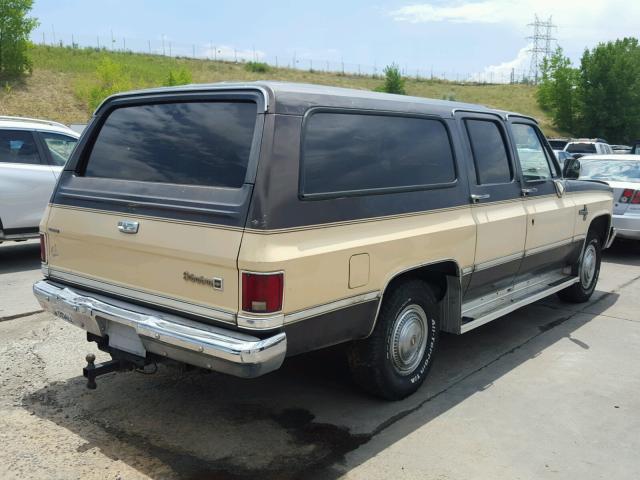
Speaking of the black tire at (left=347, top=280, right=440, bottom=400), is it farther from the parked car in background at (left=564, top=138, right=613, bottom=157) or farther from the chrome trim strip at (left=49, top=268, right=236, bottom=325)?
the parked car in background at (left=564, top=138, right=613, bottom=157)

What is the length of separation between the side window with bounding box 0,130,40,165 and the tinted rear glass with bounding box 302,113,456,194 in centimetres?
640

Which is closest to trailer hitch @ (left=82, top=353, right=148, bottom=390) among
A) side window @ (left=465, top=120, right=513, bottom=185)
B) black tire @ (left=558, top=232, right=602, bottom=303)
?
side window @ (left=465, top=120, right=513, bottom=185)

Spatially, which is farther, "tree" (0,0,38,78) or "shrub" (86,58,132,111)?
"tree" (0,0,38,78)

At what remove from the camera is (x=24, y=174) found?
8.43 metres

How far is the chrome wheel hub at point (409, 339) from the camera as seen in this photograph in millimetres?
4133

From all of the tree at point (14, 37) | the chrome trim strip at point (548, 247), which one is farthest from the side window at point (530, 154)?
the tree at point (14, 37)

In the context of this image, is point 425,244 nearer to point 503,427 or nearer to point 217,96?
point 503,427

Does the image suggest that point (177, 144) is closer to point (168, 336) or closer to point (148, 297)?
point (148, 297)

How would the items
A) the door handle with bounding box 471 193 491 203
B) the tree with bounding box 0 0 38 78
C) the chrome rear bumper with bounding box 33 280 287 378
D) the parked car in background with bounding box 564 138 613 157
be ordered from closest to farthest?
the chrome rear bumper with bounding box 33 280 287 378, the door handle with bounding box 471 193 491 203, the parked car in background with bounding box 564 138 613 157, the tree with bounding box 0 0 38 78

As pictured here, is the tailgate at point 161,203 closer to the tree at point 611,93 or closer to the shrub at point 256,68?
the tree at point 611,93

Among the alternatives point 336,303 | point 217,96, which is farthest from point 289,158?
point 336,303

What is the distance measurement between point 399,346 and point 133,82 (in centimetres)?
4764

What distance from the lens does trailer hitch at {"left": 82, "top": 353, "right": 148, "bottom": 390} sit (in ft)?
11.8

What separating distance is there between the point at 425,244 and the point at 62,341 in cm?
330
